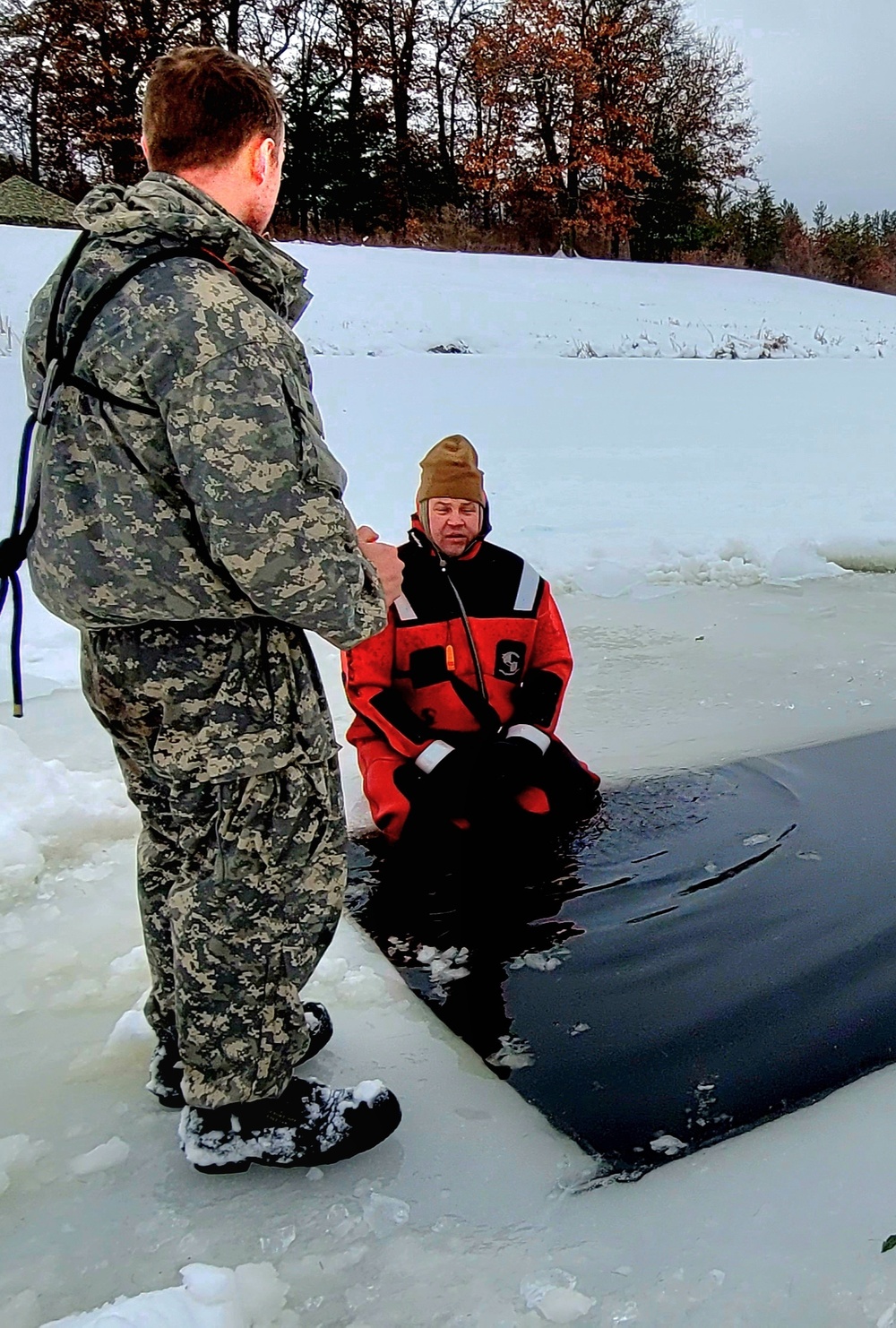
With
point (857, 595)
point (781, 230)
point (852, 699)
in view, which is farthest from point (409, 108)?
point (852, 699)

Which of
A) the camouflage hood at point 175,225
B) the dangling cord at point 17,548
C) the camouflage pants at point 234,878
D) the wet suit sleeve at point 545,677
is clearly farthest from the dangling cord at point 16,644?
the wet suit sleeve at point 545,677

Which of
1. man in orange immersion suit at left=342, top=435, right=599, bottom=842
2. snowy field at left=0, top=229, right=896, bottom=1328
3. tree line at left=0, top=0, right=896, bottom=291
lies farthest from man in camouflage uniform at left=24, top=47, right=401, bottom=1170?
tree line at left=0, top=0, right=896, bottom=291

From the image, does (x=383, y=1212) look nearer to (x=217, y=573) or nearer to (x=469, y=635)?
(x=217, y=573)

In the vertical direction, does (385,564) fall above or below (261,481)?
below

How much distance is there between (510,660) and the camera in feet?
10.5

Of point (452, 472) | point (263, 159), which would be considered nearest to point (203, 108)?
point (263, 159)

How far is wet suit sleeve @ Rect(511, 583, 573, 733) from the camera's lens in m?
3.15

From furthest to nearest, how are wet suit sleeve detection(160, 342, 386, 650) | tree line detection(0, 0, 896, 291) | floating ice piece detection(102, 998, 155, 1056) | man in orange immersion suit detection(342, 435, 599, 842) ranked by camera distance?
tree line detection(0, 0, 896, 291) < man in orange immersion suit detection(342, 435, 599, 842) < floating ice piece detection(102, 998, 155, 1056) < wet suit sleeve detection(160, 342, 386, 650)

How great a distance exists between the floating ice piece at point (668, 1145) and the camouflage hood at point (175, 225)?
4.88ft

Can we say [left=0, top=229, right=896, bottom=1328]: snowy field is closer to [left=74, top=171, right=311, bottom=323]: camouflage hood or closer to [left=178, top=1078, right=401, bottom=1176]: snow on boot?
[left=178, top=1078, right=401, bottom=1176]: snow on boot

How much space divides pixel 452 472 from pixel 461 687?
0.61 metres

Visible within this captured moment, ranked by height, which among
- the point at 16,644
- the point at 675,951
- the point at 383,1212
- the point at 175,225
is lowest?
the point at 383,1212

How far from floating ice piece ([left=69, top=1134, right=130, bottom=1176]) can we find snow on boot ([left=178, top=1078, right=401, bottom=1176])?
0.12 meters

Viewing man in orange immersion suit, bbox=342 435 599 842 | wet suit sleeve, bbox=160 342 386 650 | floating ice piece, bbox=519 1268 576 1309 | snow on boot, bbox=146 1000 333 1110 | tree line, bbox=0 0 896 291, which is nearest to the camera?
wet suit sleeve, bbox=160 342 386 650
